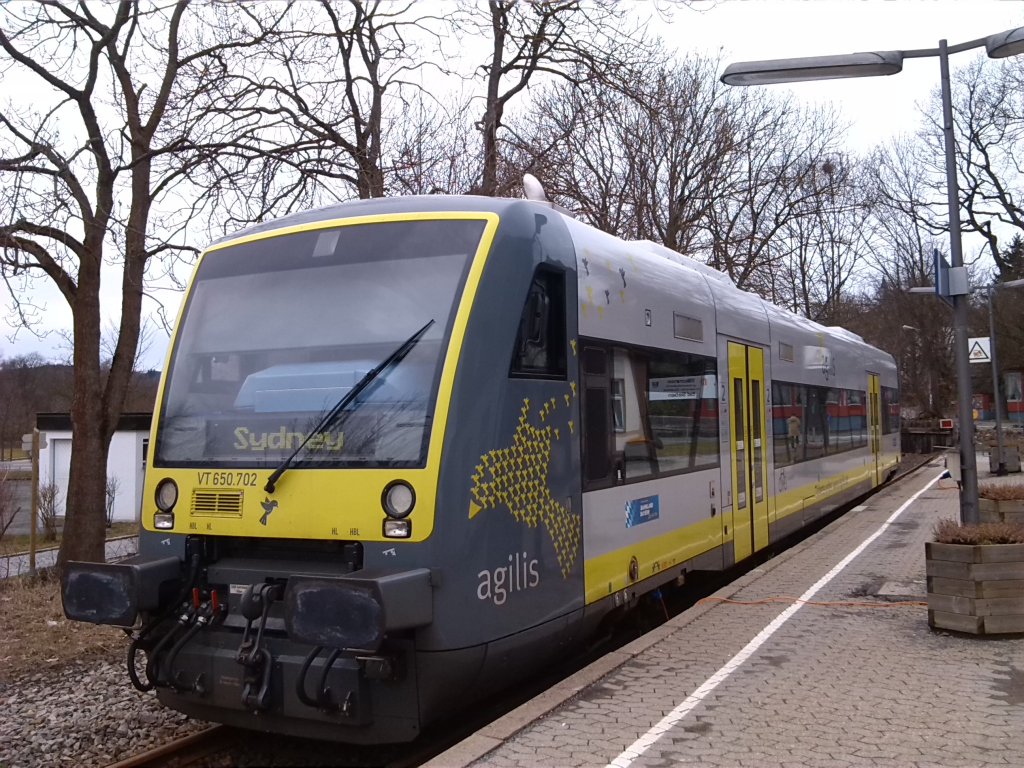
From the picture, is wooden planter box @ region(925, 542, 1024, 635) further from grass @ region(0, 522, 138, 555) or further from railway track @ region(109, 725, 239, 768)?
grass @ region(0, 522, 138, 555)

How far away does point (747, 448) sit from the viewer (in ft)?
33.3

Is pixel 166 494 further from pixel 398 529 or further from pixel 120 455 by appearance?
pixel 120 455

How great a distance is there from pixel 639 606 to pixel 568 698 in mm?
2742

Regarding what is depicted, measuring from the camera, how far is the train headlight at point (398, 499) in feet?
16.0

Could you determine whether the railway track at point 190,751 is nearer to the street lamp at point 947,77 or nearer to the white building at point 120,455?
the street lamp at point 947,77

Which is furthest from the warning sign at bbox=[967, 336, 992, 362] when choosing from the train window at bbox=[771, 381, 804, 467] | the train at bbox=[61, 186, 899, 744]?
the train at bbox=[61, 186, 899, 744]

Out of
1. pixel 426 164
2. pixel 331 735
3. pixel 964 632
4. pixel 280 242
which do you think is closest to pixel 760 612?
pixel 964 632

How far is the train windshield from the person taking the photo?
17.0 feet

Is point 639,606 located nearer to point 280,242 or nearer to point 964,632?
point 964,632

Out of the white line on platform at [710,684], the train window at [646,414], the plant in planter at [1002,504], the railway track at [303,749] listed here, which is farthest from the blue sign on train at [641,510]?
the plant in planter at [1002,504]

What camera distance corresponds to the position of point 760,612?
825 cm

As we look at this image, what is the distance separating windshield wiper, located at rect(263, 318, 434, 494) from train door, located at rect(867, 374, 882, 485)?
1598cm

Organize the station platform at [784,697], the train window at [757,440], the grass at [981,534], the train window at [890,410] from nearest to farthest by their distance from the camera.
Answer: the station platform at [784,697]
the grass at [981,534]
the train window at [757,440]
the train window at [890,410]

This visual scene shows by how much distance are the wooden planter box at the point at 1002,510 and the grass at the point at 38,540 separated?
15.8 meters
